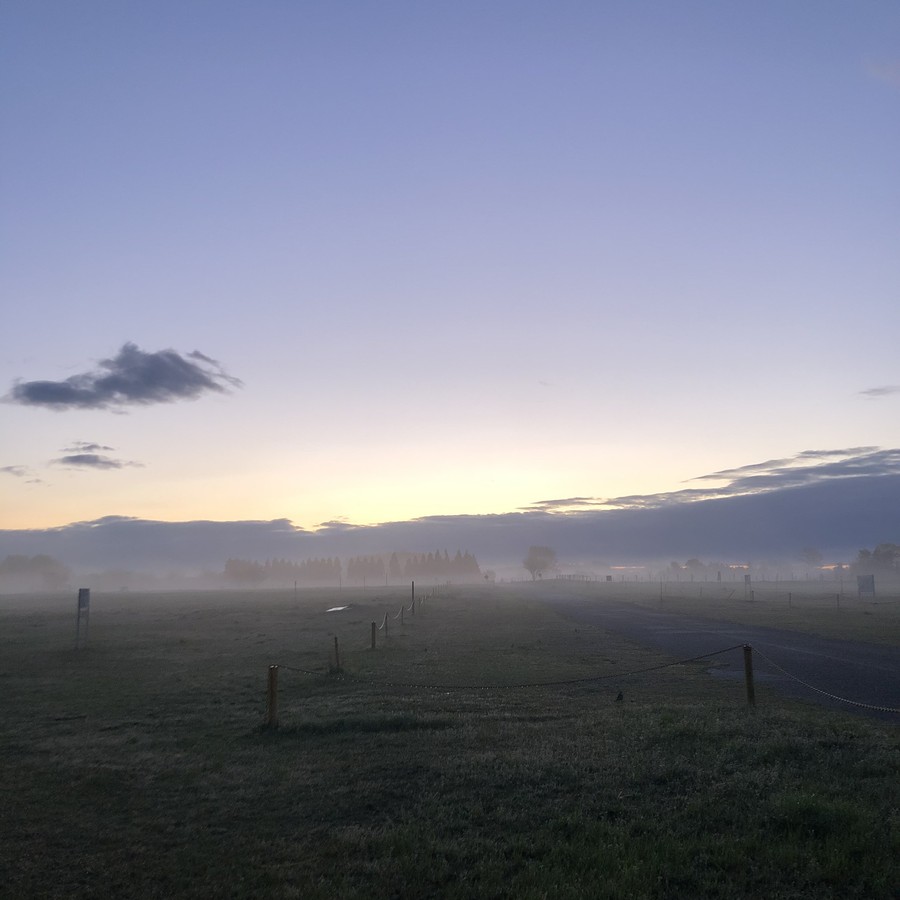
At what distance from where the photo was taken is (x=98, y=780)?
443 inches

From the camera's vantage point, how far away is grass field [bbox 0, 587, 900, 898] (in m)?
7.13

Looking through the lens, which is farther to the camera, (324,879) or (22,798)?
(22,798)

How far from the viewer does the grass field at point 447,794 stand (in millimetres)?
7133

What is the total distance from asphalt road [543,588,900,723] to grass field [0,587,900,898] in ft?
7.45

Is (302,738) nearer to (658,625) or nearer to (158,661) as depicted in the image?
(158,661)

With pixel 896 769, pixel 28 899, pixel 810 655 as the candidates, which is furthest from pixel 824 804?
pixel 810 655

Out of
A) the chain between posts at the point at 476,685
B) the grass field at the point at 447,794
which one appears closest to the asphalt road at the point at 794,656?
the grass field at the point at 447,794

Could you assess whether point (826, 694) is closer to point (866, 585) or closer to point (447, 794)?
point (447, 794)

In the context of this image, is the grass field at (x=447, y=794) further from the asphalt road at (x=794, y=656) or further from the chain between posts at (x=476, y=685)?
the asphalt road at (x=794, y=656)

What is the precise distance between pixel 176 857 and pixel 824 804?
24.1 feet

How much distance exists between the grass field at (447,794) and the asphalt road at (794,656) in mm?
2271

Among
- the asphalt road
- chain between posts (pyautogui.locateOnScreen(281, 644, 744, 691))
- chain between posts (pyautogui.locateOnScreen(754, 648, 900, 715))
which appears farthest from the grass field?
the asphalt road

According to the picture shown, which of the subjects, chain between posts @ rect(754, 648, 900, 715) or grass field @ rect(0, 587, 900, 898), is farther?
chain between posts @ rect(754, 648, 900, 715)

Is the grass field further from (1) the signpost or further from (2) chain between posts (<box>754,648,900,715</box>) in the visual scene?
(1) the signpost
